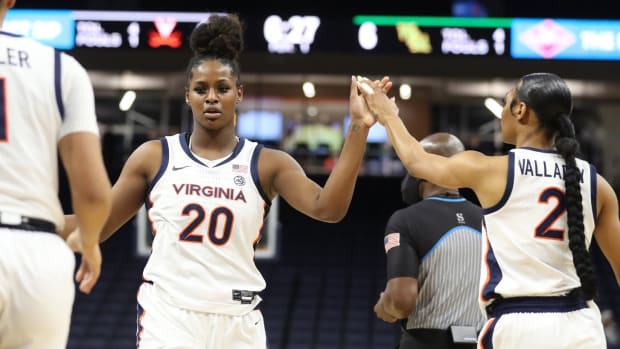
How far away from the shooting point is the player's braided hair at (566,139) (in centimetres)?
350

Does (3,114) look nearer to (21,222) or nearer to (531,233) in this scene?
(21,222)

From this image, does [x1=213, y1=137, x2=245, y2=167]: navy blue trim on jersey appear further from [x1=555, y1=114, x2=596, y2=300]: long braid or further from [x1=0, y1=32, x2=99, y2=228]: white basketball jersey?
[x1=555, y1=114, x2=596, y2=300]: long braid

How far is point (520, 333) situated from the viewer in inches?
136

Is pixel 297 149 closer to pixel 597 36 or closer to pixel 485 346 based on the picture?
pixel 597 36

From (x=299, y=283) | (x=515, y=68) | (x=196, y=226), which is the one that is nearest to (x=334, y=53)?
Result: (x=515, y=68)

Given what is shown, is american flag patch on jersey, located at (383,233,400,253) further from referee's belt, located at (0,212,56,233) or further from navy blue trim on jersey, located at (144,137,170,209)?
referee's belt, located at (0,212,56,233)

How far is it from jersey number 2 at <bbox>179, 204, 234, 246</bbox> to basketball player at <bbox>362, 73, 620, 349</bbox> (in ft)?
2.85

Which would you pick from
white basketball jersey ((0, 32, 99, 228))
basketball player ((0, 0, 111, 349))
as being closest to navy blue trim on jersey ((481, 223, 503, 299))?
basketball player ((0, 0, 111, 349))

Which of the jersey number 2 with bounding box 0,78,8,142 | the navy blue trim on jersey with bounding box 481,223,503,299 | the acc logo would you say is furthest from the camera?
the acc logo

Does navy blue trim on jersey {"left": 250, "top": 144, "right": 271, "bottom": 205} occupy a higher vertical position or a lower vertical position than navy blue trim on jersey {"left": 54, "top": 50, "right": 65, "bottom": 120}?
lower

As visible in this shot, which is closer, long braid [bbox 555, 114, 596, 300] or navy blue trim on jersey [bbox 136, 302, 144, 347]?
long braid [bbox 555, 114, 596, 300]

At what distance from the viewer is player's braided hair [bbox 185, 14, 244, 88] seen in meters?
4.22

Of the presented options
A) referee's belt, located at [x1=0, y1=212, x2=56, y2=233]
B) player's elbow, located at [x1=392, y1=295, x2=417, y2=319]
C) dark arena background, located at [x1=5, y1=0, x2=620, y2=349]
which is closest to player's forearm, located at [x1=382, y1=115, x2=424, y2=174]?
player's elbow, located at [x1=392, y1=295, x2=417, y2=319]

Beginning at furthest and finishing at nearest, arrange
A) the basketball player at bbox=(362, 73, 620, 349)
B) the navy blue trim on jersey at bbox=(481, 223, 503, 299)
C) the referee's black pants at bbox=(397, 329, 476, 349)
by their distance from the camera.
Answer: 1. the referee's black pants at bbox=(397, 329, 476, 349)
2. the navy blue trim on jersey at bbox=(481, 223, 503, 299)
3. the basketball player at bbox=(362, 73, 620, 349)
